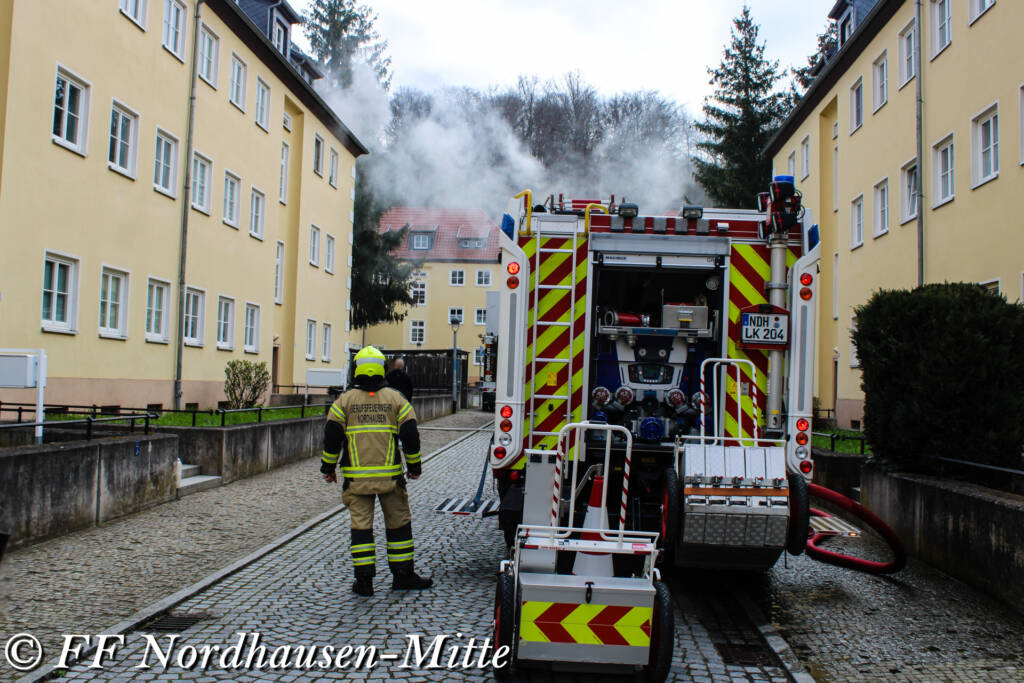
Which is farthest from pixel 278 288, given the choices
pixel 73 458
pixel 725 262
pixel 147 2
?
pixel 725 262

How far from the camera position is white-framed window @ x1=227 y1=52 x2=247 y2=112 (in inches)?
918

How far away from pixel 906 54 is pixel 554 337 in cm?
1731

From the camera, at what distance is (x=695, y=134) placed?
4125 cm

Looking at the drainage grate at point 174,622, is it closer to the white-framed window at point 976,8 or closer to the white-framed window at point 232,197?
the white-framed window at point 976,8

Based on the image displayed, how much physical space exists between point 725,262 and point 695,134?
35.5 metres

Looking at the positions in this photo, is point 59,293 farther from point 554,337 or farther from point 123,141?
point 554,337

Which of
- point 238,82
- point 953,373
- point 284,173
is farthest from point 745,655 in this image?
point 284,173

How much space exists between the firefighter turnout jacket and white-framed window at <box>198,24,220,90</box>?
53.6 feet

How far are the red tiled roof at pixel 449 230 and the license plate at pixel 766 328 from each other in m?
53.7

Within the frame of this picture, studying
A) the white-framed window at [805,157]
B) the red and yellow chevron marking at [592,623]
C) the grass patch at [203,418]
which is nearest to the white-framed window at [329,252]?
the grass patch at [203,418]

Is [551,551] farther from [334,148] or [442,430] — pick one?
[334,148]

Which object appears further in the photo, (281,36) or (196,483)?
(281,36)

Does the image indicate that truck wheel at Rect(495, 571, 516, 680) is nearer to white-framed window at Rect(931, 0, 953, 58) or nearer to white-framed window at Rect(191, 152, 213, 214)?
white-framed window at Rect(931, 0, 953, 58)

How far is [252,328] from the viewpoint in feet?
81.5
